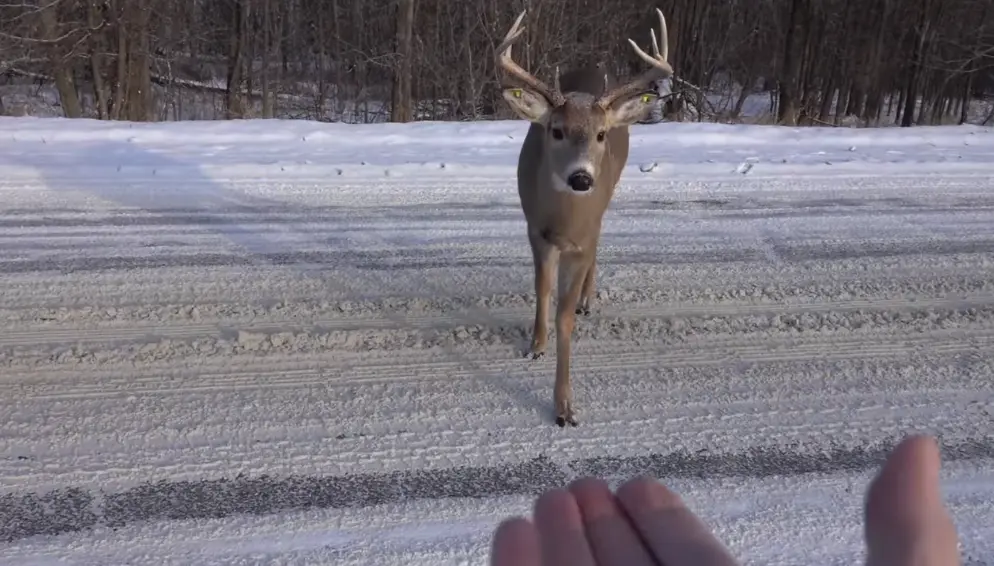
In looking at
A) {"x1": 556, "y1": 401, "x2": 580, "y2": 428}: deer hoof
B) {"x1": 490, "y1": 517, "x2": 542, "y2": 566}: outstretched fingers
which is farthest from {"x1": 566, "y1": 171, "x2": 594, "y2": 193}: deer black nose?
{"x1": 490, "y1": 517, "x2": 542, "y2": 566}: outstretched fingers

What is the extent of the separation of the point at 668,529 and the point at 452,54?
16.3m

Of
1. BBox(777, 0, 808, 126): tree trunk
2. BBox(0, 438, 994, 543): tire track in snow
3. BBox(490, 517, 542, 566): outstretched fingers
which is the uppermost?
BBox(777, 0, 808, 126): tree trunk

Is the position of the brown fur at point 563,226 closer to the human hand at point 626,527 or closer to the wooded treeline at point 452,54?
the human hand at point 626,527

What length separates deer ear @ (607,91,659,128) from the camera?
453 centimetres

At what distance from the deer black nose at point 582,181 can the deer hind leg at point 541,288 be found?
678mm

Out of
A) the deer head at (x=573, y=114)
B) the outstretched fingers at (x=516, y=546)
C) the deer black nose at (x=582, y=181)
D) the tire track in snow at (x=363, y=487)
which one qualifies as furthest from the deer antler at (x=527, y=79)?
the outstretched fingers at (x=516, y=546)

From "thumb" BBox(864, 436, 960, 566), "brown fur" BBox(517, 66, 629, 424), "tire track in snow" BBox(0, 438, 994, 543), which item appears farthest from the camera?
"brown fur" BBox(517, 66, 629, 424)

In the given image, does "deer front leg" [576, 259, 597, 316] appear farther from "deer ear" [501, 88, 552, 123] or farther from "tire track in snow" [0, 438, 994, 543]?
"tire track in snow" [0, 438, 994, 543]

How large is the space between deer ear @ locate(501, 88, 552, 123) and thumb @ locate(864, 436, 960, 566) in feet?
11.4

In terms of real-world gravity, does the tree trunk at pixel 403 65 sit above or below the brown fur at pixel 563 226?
above

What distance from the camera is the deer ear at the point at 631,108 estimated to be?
4.53m

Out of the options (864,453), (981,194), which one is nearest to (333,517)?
(864,453)

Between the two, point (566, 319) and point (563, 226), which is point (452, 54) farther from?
point (566, 319)

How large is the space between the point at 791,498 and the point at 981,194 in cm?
691
